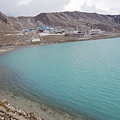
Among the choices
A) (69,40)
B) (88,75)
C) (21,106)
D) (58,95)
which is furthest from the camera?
(69,40)

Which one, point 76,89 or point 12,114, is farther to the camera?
point 76,89

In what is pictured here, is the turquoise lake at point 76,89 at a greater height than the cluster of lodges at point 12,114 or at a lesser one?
lesser

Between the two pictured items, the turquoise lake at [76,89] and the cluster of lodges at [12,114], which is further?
the turquoise lake at [76,89]

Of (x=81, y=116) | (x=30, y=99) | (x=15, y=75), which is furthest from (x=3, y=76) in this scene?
(x=81, y=116)

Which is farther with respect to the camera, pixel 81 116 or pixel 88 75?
pixel 88 75

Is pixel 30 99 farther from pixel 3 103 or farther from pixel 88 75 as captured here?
pixel 88 75

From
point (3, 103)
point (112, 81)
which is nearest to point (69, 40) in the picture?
point (112, 81)

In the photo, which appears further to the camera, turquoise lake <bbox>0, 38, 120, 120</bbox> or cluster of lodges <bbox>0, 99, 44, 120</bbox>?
turquoise lake <bbox>0, 38, 120, 120</bbox>

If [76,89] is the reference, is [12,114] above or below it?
above

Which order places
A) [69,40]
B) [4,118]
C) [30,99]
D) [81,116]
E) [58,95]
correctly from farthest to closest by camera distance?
[69,40] → [58,95] → [30,99] → [81,116] → [4,118]

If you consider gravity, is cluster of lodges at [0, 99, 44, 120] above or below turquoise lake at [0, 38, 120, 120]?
above
